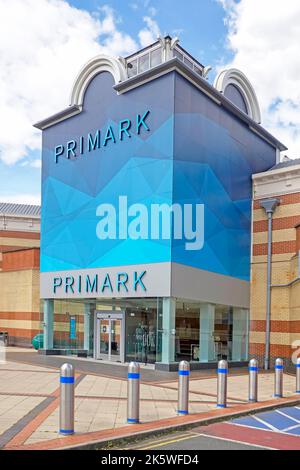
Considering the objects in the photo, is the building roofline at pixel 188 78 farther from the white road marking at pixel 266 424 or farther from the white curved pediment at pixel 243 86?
the white road marking at pixel 266 424

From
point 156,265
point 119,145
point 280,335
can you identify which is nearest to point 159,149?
point 119,145

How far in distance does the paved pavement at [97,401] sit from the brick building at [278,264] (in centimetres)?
326

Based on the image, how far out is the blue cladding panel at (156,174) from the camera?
20141 millimetres

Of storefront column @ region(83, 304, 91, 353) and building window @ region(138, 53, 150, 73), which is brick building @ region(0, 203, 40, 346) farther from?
building window @ region(138, 53, 150, 73)

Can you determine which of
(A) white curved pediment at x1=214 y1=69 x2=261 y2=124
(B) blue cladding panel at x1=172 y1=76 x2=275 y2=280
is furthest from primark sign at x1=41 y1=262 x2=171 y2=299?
(A) white curved pediment at x1=214 y1=69 x2=261 y2=124

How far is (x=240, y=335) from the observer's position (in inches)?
915

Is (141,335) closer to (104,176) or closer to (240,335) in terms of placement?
(240,335)

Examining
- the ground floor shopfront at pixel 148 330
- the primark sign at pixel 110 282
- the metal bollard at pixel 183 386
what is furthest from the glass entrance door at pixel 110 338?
the metal bollard at pixel 183 386

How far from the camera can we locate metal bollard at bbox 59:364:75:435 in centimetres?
802

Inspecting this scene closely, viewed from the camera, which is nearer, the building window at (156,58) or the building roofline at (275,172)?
the building window at (156,58)

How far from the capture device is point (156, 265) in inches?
778

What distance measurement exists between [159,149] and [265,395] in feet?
34.1

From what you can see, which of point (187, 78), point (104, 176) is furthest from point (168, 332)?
point (187, 78)

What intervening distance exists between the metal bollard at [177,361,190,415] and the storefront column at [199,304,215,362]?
1086 centimetres
